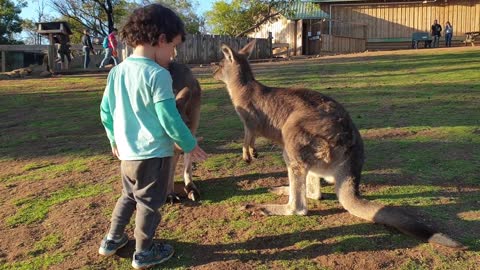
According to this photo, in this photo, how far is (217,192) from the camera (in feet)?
14.3

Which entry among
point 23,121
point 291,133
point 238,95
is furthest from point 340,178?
point 23,121

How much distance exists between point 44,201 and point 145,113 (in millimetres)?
1974

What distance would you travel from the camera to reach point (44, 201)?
431 cm

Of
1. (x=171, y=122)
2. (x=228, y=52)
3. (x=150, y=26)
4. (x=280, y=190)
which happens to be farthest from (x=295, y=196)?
(x=228, y=52)

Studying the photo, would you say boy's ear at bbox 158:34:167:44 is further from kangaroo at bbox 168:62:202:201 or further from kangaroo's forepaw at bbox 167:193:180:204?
kangaroo's forepaw at bbox 167:193:180:204

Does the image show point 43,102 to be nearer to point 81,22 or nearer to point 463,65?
point 463,65

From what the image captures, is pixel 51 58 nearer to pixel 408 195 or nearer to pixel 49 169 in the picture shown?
pixel 49 169

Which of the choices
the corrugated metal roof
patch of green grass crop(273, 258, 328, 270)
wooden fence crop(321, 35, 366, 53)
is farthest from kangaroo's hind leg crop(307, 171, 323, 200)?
the corrugated metal roof

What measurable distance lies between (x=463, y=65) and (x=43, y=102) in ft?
36.2

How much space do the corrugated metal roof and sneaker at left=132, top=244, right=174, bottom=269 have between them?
28484mm

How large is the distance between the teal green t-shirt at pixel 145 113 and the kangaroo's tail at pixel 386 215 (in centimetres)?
137

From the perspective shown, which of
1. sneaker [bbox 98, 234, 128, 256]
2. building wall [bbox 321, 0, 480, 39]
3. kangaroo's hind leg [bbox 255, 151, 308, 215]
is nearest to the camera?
sneaker [bbox 98, 234, 128, 256]

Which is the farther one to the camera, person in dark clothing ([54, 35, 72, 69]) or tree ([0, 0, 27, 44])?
tree ([0, 0, 27, 44])

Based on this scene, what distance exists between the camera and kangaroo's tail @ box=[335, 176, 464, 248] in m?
3.09
